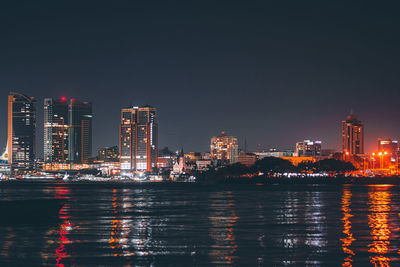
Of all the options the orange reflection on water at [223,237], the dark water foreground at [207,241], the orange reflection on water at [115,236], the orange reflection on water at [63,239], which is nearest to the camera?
the dark water foreground at [207,241]

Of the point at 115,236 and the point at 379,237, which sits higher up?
the point at 379,237

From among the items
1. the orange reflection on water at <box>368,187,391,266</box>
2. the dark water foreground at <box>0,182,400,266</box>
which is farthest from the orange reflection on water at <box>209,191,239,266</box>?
the orange reflection on water at <box>368,187,391,266</box>

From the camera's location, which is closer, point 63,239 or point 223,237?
point 63,239

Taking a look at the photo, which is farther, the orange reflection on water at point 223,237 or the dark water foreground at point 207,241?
the orange reflection on water at point 223,237

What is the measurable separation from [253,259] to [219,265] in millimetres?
2369

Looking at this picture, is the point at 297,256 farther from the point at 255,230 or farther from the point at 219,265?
the point at 255,230

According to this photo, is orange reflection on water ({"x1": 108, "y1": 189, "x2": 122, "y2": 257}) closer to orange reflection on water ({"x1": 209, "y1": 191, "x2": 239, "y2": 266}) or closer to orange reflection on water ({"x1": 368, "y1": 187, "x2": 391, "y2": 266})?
orange reflection on water ({"x1": 209, "y1": 191, "x2": 239, "y2": 266})

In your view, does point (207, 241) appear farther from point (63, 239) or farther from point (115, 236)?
point (63, 239)

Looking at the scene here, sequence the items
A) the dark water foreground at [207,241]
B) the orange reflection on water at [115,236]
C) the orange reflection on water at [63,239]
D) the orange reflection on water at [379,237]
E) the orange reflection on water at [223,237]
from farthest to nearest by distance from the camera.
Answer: the orange reflection on water at [115,236]
the orange reflection on water at [63,239]
the orange reflection on water at [223,237]
the dark water foreground at [207,241]
the orange reflection on water at [379,237]

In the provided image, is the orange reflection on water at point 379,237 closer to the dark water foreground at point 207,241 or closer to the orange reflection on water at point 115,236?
the dark water foreground at point 207,241

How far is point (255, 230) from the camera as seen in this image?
130ft

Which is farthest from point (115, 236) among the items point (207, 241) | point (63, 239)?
point (207, 241)

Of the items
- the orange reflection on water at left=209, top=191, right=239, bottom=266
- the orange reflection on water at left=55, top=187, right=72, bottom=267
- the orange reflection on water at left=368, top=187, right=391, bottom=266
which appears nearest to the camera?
the orange reflection on water at left=368, top=187, right=391, bottom=266

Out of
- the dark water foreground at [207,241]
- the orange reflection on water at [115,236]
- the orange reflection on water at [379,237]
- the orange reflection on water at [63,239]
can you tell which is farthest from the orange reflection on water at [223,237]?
the orange reflection on water at [63,239]
